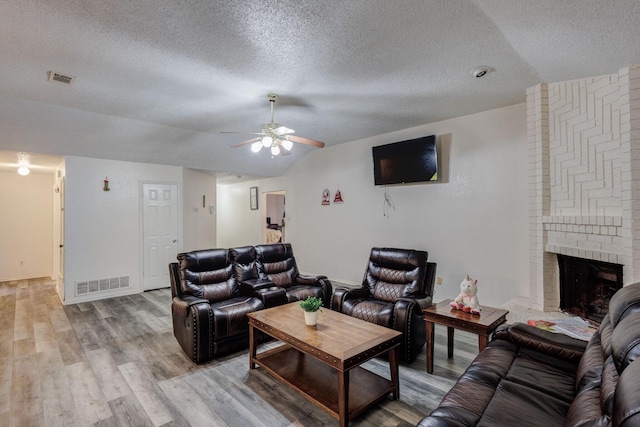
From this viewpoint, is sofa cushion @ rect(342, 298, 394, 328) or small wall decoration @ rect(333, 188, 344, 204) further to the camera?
small wall decoration @ rect(333, 188, 344, 204)

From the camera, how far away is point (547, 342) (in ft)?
6.71

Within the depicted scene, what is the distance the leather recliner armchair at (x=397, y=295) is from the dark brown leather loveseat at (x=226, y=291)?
642 mm

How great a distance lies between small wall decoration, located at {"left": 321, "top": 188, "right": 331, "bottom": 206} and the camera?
255 inches

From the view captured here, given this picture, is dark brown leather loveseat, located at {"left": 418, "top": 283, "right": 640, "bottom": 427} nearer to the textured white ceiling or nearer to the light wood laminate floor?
the light wood laminate floor

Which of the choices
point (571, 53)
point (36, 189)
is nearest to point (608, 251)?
point (571, 53)

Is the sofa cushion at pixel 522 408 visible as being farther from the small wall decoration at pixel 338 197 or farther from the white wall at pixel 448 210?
the small wall decoration at pixel 338 197

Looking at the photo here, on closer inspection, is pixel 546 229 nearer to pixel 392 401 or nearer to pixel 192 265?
pixel 392 401

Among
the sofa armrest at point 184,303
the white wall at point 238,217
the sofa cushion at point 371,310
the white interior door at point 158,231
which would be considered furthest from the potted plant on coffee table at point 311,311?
the white wall at point 238,217

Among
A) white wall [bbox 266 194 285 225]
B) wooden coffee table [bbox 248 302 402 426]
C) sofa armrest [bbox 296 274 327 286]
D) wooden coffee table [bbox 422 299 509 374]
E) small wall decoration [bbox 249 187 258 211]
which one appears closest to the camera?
wooden coffee table [bbox 248 302 402 426]

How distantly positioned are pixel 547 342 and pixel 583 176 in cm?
192

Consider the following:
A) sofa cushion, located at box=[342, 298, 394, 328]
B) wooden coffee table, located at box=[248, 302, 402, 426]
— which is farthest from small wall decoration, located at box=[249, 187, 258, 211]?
wooden coffee table, located at box=[248, 302, 402, 426]

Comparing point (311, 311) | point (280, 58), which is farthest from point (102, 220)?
point (311, 311)

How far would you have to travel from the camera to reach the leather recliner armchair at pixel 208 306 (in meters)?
2.94

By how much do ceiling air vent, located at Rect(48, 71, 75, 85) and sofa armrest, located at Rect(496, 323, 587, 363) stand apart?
180 inches
